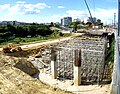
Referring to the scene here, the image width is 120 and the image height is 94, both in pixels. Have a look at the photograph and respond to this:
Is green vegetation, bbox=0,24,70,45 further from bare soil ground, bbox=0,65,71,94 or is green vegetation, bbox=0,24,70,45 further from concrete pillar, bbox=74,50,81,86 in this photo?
bare soil ground, bbox=0,65,71,94

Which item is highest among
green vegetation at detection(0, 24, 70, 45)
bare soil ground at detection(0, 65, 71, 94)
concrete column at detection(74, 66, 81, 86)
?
green vegetation at detection(0, 24, 70, 45)

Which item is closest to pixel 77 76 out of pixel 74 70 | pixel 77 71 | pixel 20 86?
pixel 77 71

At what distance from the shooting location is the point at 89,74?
19.4 metres

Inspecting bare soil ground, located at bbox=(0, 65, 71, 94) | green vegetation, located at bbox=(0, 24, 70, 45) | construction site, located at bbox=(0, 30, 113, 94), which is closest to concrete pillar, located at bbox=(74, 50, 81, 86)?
construction site, located at bbox=(0, 30, 113, 94)

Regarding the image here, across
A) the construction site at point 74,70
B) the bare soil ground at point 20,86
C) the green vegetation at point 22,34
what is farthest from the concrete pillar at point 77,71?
the green vegetation at point 22,34

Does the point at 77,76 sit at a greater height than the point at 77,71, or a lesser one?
lesser

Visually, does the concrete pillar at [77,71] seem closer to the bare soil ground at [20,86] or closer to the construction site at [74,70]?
the construction site at [74,70]

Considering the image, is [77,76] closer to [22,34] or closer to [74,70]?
[74,70]

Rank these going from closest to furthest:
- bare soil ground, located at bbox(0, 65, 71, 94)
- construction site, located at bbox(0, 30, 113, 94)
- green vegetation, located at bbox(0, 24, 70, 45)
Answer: bare soil ground, located at bbox(0, 65, 71, 94), construction site, located at bbox(0, 30, 113, 94), green vegetation, located at bbox(0, 24, 70, 45)

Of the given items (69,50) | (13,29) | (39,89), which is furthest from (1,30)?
(39,89)

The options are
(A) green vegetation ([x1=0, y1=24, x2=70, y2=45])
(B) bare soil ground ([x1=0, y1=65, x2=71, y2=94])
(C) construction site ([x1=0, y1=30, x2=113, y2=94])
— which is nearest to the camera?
(B) bare soil ground ([x1=0, y1=65, x2=71, y2=94])

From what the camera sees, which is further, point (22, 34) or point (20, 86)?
point (22, 34)

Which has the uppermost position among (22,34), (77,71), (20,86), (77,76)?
(22,34)

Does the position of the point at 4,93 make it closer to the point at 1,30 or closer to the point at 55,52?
the point at 55,52
